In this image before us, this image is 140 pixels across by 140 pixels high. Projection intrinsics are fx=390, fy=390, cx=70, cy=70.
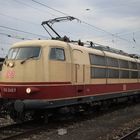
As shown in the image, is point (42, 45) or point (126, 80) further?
point (126, 80)

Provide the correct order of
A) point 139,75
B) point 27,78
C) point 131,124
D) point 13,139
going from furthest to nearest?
point 139,75 < point 131,124 < point 27,78 < point 13,139

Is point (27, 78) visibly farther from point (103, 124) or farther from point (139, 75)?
point (139, 75)

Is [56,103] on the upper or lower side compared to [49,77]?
lower

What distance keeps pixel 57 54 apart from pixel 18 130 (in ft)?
9.99

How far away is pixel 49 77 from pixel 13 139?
2.92 meters

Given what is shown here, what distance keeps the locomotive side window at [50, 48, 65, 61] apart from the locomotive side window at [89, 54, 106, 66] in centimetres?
266

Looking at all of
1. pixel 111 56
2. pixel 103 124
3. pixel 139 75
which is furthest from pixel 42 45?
pixel 139 75

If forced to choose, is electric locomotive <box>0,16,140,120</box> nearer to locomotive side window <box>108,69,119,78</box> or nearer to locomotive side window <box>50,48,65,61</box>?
locomotive side window <box>50,48,65,61</box>

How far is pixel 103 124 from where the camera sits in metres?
15.0

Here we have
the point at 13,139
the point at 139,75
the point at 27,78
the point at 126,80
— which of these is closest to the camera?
the point at 13,139

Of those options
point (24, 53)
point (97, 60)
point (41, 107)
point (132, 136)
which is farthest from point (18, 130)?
point (97, 60)

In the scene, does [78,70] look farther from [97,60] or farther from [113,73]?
[113,73]

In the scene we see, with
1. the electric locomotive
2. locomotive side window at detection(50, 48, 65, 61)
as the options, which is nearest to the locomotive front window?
the electric locomotive

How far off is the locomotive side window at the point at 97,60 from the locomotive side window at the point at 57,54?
2656 millimetres
